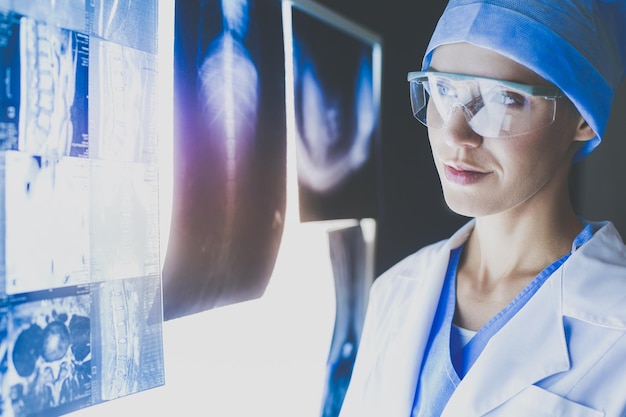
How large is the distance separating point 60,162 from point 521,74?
0.65 metres

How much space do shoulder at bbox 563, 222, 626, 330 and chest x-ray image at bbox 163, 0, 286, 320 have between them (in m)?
0.51

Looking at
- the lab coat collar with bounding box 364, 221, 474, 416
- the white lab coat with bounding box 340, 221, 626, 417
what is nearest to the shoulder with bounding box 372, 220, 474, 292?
the lab coat collar with bounding box 364, 221, 474, 416

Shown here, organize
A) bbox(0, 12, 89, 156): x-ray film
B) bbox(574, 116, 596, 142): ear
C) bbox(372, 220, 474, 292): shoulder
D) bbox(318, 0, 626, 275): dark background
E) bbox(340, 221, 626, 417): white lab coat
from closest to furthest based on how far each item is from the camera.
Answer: bbox(0, 12, 89, 156): x-ray film, bbox(340, 221, 626, 417): white lab coat, bbox(574, 116, 596, 142): ear, bbox(372, 220, 474, 292): shoulder, bbox(318, 0, 626, 275): dark background

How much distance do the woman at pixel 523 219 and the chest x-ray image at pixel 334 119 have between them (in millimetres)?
260

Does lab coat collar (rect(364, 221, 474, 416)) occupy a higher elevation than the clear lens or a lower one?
lower

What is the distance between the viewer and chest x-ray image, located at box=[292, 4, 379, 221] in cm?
106

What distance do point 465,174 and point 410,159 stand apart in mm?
734

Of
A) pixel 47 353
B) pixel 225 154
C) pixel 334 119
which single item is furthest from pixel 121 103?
pixel 334 119

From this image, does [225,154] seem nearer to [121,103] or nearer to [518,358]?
[121,103]

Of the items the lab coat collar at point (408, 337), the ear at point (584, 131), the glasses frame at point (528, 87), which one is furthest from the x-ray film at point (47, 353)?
the ear at point (584, 131)

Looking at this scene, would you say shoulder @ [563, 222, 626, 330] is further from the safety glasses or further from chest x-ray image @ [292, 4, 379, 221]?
chest x-ray image @ [292, 4, 379, 221]

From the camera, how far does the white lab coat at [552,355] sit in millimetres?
722

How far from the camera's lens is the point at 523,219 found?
876 millimetres

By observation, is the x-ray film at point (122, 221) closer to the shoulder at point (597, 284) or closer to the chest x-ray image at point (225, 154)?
the chest x-ray image at point (225, 154)
